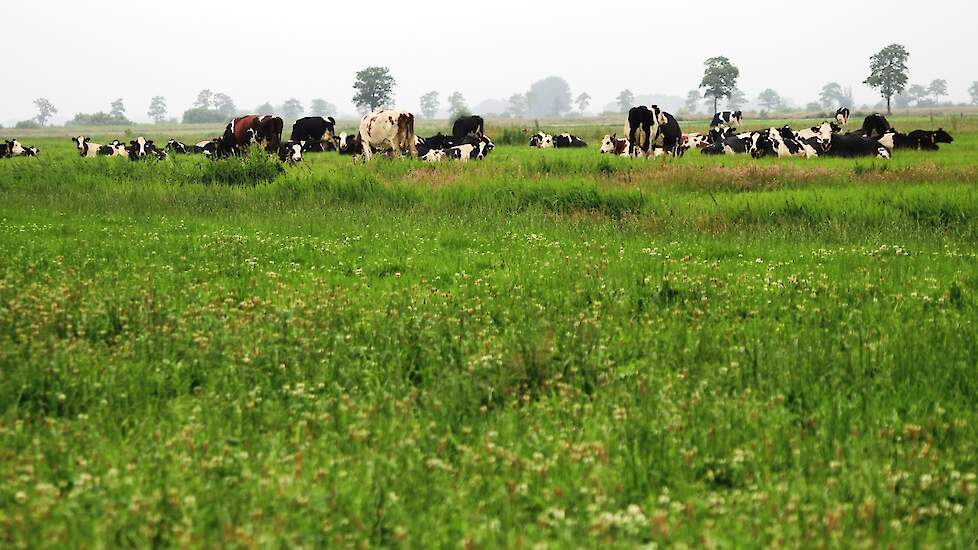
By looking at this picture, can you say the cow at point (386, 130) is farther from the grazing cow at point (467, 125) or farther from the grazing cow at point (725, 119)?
the grazing cow at point (725, 119)

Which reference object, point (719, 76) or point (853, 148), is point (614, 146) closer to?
point (853, 148)

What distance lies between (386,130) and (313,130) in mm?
11777

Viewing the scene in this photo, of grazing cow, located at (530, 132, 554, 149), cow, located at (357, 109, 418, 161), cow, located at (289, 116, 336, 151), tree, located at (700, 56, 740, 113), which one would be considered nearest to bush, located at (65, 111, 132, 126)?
tree, located at (700, 56, 740, 113)

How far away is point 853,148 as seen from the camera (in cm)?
2930

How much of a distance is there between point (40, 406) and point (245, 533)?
3489 mm

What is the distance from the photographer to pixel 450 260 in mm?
12719

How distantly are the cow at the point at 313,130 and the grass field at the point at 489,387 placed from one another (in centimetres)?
2787

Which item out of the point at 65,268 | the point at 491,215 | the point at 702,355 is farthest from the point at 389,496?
the point at 491,215

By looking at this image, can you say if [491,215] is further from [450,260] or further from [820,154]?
[820,154]

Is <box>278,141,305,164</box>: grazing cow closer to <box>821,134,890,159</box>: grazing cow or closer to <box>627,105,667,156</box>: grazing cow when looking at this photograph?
<box>627,105,667,156</box>: grazing cow

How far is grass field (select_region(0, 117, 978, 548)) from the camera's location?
193 inches

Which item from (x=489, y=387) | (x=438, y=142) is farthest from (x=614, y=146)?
(x=489, y=387)

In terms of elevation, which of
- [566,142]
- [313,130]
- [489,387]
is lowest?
[489,387]

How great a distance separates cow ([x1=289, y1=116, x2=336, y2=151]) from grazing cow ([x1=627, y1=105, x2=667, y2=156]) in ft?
58.1
